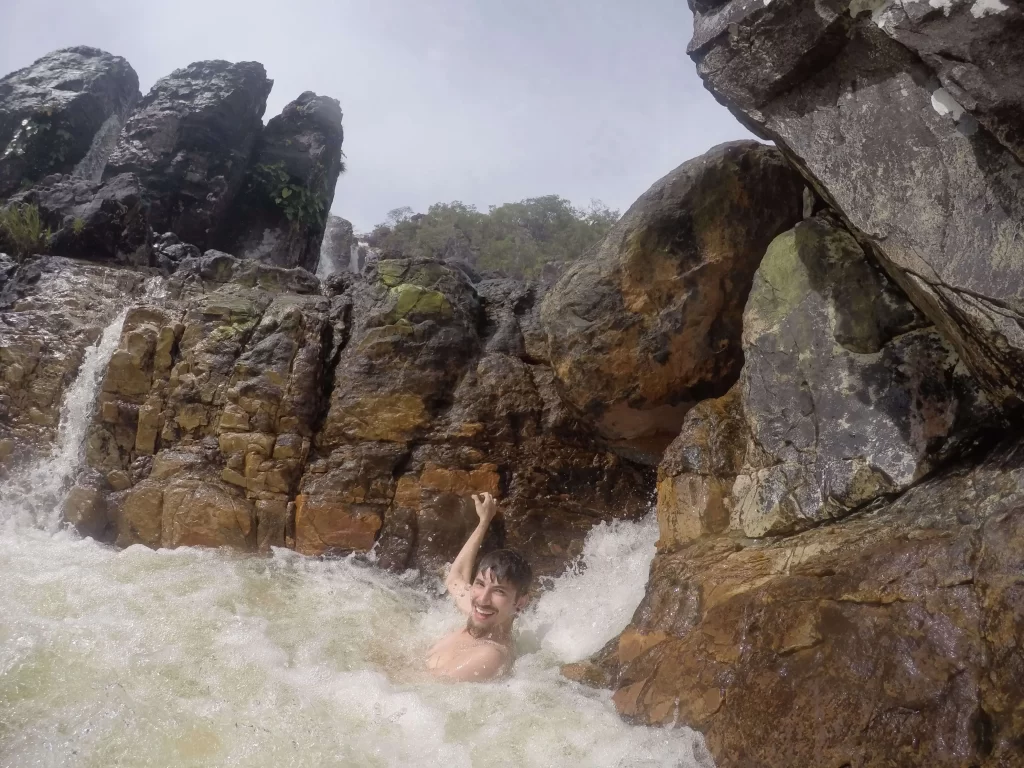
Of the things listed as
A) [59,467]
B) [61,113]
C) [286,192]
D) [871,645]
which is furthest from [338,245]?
[871,645]

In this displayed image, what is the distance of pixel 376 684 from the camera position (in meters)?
3.29

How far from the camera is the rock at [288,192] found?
15.8m

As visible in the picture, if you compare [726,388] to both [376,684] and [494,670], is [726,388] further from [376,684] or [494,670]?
[376,684]

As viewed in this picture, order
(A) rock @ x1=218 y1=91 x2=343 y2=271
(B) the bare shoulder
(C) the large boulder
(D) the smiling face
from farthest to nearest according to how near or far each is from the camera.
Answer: (A) rock @ x1=218 y1=91 x2=343 y2=271 → (D) the smiling face → (B) the bare shoulder → (C) the large boulder

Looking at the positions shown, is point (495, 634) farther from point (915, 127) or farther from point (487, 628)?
point (915, 127)

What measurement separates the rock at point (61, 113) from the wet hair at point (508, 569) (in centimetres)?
1426

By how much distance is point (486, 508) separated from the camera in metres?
5.21

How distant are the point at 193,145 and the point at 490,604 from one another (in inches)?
558

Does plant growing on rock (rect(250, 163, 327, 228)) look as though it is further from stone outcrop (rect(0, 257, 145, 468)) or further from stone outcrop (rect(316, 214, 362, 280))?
stone outcrop (rect(0, 257, 145, 468))

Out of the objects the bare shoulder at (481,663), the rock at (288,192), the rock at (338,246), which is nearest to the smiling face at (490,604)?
the bare shoulder at (481,663)

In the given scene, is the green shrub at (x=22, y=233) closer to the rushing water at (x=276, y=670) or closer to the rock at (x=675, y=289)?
the rushing water at (x=276, y=670)

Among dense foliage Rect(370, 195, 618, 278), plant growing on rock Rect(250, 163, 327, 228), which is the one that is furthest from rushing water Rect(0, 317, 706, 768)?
dense foliage Rect(370, 195, 618, 278)

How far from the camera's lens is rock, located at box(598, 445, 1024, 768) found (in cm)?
228

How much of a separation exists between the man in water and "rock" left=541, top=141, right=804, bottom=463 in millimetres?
1553
